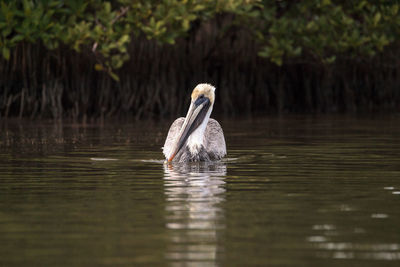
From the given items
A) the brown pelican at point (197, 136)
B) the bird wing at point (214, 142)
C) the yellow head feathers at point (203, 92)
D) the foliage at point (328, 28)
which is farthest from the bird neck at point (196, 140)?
the foliage at point (328, 28)

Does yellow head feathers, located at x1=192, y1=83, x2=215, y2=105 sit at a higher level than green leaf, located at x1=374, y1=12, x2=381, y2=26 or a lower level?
lower

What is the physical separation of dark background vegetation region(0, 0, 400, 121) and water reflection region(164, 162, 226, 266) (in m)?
8.12

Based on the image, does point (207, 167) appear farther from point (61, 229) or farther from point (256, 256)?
point (256, 256)

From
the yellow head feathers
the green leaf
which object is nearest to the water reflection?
the yellow head feathers

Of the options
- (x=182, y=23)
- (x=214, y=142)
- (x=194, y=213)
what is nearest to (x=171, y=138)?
(x=214, y=142)

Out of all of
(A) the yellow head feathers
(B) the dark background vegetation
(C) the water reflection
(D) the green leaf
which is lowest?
(C) the water reflection

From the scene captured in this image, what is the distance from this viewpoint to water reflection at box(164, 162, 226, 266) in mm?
5094

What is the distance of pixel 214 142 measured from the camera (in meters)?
11.3

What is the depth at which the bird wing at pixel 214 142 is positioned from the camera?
11016mm

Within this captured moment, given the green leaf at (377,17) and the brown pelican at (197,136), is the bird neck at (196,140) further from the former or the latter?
the green leaf at (377,17)

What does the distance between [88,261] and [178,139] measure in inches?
229

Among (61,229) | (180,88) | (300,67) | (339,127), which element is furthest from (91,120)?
(61,229)

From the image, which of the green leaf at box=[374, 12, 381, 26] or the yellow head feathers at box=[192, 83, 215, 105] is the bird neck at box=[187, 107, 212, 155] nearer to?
the yellow head feathers at box=[192, 83, 215, 105]

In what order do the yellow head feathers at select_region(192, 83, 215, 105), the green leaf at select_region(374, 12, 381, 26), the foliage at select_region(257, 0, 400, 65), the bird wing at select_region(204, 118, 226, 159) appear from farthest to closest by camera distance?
the foliage at select_region(257, 0, 400, 65), the green leaf at select_region(374, 12, 381, 26), the yellow head feathers at select_region(192, 83, 215, 105), the bird wing at select_region(204, 118, 226, 159)
